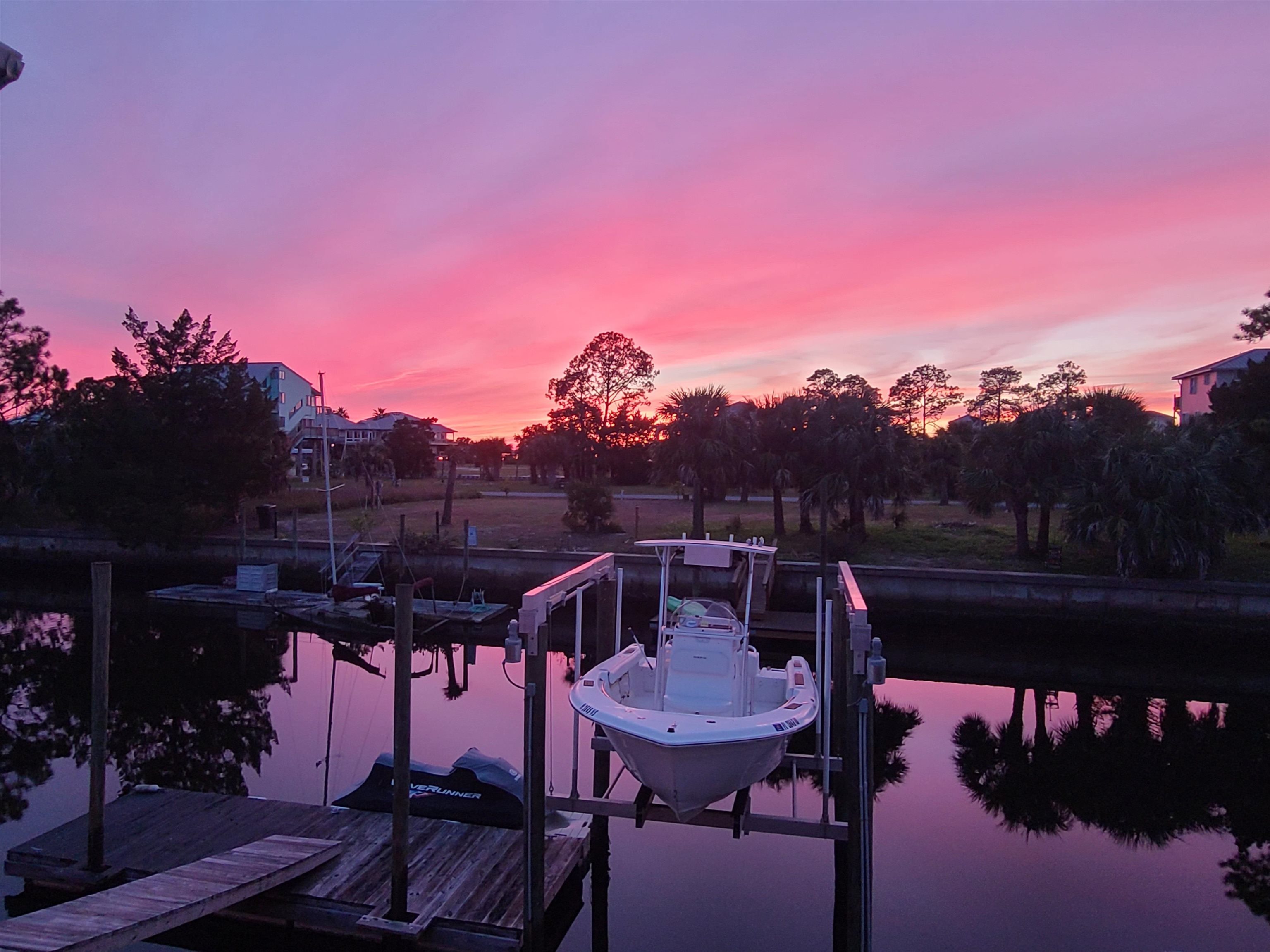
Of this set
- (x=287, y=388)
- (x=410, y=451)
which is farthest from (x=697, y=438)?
(x=287, y=388)

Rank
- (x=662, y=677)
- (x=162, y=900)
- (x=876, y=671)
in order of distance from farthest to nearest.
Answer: (x=662, y=677) < (x=162, y=900) < (x=876, y=671)

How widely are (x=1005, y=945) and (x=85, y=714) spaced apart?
14623 millimetres

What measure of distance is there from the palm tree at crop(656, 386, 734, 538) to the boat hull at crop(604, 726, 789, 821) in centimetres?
1823

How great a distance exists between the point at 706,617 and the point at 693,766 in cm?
232

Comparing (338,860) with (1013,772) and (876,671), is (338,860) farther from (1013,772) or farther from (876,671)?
(1013,772)

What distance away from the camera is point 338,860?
287 inches

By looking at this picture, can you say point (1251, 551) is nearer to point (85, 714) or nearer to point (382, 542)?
point (382, 542)

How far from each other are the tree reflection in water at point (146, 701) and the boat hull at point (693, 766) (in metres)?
6.82

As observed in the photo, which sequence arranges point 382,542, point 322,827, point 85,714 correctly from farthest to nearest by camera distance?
point 382,542, point 85,714, point 322,827

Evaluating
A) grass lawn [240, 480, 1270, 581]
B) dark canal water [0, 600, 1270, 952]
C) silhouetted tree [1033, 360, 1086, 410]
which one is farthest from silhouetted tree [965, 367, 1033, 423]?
dark canal water [0, 600, 1270, 952]

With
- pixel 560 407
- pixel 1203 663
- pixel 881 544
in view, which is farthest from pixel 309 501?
pixel 1203 663

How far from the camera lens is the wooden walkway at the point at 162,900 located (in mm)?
5156

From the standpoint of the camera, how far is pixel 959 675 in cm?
1694

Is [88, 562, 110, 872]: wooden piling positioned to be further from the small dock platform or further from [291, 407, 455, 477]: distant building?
[291, 407, 455, 477]: distant building
